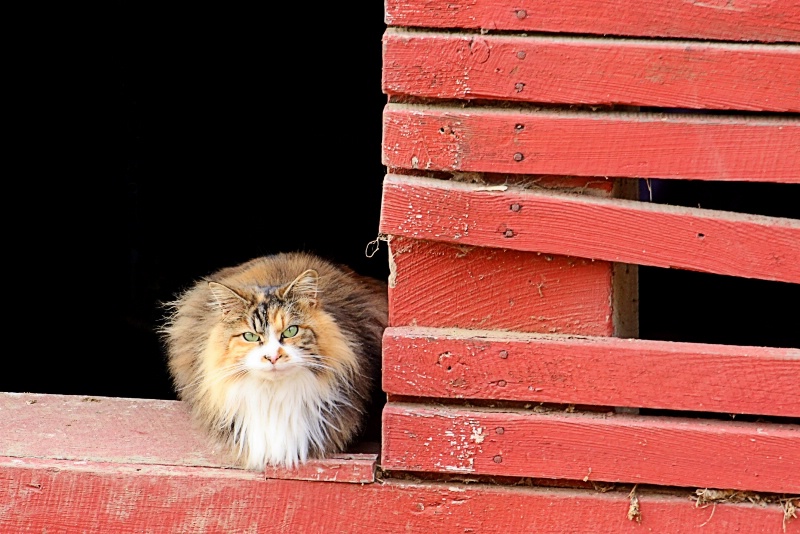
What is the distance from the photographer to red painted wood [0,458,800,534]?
2.89 m

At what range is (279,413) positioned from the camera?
9.78ft

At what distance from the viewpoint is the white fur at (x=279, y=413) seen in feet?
9.75

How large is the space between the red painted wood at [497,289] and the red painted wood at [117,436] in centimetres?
50

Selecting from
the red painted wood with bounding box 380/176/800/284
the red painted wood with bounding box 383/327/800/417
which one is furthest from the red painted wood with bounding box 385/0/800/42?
the red painted wood with bounding box 383/327/800/417

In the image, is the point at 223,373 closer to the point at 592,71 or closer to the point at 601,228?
the point at 601,228

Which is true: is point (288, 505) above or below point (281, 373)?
below

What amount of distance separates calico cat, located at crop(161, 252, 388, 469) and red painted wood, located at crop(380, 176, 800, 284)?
0.51 meters

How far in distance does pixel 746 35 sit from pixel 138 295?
14.6 feet

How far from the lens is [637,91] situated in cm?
262

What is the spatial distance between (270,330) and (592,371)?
2.91 ft

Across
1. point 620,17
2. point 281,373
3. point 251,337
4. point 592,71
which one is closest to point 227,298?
point 251,337

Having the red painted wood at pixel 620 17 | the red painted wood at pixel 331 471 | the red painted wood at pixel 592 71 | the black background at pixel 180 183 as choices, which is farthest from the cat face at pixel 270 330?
the black background at pixel 180 183

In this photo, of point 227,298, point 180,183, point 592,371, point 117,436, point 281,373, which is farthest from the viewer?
point 180,183

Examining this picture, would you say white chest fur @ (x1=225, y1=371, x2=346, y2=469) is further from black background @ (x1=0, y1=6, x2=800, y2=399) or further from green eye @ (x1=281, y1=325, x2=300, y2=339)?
black background @ (x1=0, y1=6, x2=800, y2=399)
